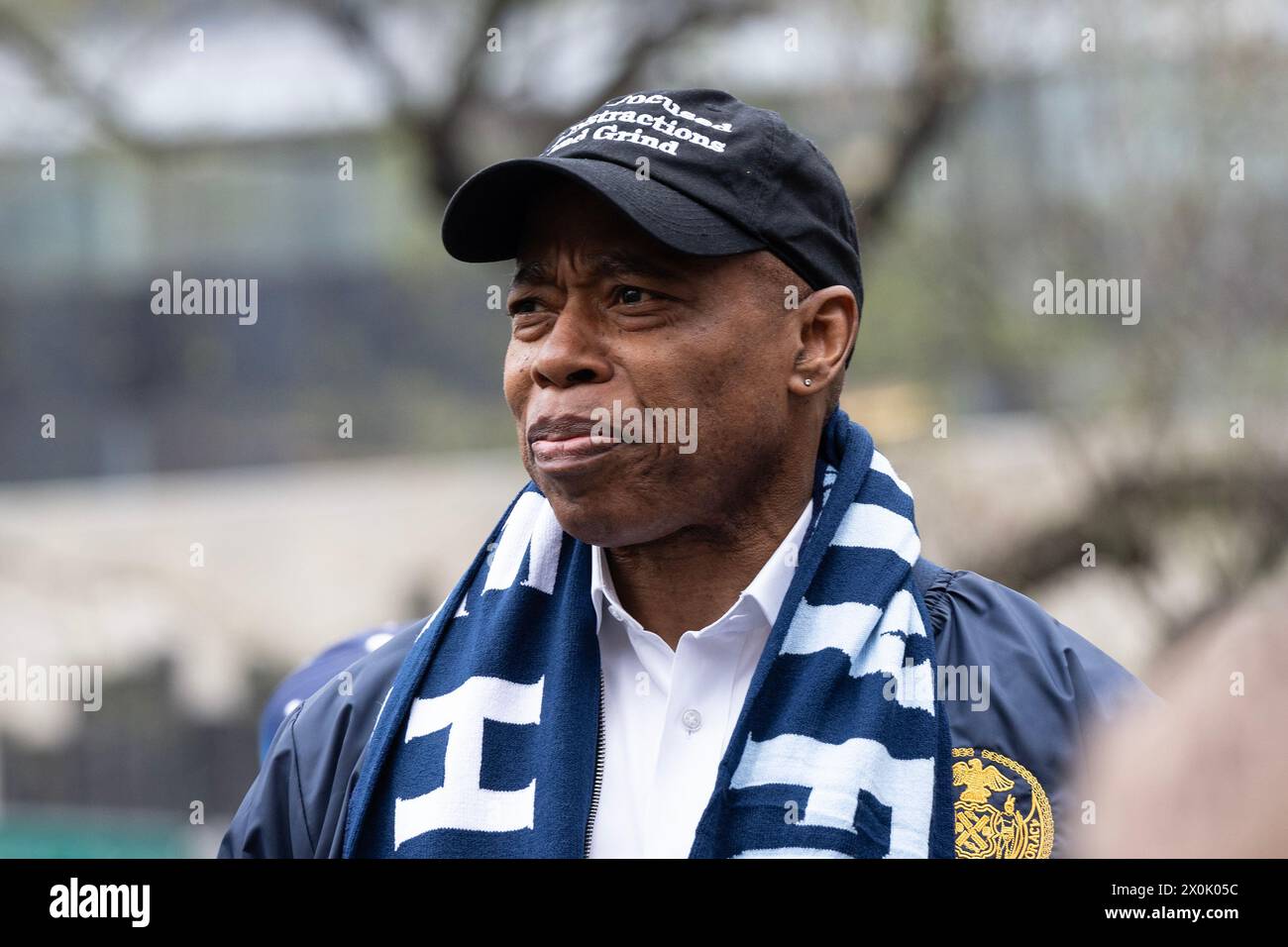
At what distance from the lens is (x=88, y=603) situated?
11.7 metres

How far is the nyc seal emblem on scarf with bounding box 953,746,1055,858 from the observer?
218cm

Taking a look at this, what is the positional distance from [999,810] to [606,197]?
1.06 metres

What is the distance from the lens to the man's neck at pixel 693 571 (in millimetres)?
2451

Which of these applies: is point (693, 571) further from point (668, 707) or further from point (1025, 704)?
point (1025, 704)

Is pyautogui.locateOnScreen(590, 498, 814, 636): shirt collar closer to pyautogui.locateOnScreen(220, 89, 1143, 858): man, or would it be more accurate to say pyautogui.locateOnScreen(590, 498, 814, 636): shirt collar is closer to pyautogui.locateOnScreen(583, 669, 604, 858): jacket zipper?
pyautogui.locateOnScreen(220, 89, 1143, 858): man

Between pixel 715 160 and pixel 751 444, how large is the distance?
450 millimetres

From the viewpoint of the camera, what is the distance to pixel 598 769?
2318mm

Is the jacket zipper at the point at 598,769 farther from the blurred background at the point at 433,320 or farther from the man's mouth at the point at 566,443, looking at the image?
the blurred background at the point at 433,320

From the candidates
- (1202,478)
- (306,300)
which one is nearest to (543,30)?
(1202,478)

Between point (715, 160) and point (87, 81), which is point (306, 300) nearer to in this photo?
point (87, 81)
